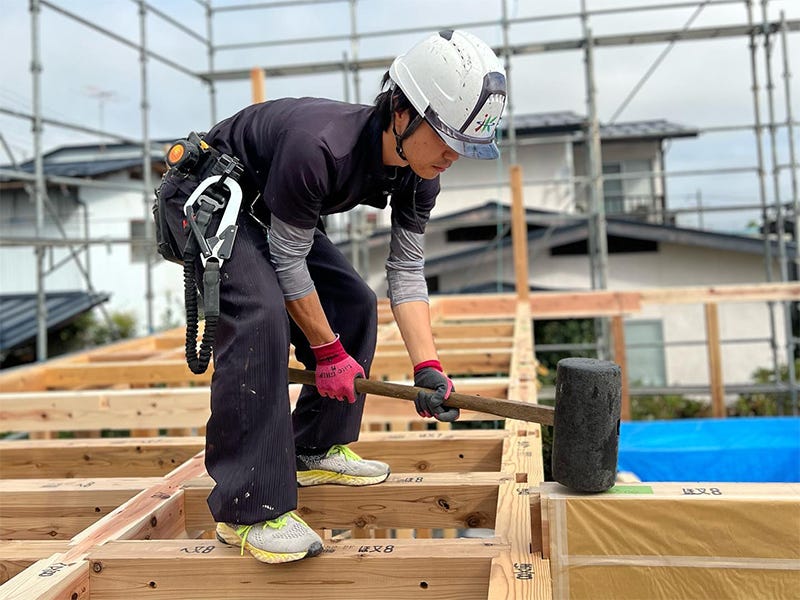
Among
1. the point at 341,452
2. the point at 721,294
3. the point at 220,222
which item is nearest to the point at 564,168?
the point at 721,294

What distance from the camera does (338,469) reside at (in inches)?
75.1

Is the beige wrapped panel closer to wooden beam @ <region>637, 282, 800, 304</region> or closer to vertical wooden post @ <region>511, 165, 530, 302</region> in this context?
vertical wooden post @ <region>511, 165, 530, 302</region>

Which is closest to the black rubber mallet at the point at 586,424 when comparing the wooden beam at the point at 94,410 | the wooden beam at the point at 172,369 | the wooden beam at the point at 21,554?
the wooden beam at the point at 21,554

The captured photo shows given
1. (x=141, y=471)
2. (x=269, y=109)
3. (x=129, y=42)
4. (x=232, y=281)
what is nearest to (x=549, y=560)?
(x=232, y=281)

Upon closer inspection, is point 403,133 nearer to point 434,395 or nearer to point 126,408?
point 434,395

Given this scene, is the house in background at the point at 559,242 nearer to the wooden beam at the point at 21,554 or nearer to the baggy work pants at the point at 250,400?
the baggy work pants at the point at 250,400

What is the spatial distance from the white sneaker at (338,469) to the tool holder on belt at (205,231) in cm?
43

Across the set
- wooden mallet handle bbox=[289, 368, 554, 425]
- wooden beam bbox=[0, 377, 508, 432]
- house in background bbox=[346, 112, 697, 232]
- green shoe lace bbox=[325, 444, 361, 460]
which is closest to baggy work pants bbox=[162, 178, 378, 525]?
wooden mallet handle bbox=[289, 368, 554, 425]

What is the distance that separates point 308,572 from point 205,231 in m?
0.75

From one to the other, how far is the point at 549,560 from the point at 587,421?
27 cm

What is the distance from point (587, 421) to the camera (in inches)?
56.3

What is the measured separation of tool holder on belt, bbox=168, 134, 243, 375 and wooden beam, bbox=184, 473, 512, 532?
17.4 inches

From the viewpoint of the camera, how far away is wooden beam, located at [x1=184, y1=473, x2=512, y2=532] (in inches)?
72.3

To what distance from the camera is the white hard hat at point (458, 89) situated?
1523mm
